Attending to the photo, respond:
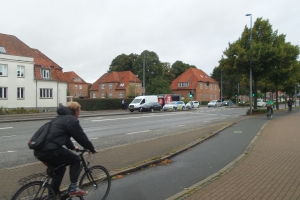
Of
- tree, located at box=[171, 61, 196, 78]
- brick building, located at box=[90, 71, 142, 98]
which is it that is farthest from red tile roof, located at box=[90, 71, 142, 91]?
tree, located at box=[171, 61, 196, 78]

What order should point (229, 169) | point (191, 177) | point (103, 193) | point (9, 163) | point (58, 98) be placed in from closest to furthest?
point (103, 193)
point (191, 177)
point (229, 169)
point (9, 163)
point (58, 98)

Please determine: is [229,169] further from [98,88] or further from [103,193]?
[98,88]

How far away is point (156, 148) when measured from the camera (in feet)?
36.0

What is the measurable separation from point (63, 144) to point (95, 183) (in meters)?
1.18

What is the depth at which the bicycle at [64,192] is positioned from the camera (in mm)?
4422

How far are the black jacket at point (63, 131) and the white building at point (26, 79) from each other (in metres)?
37.4

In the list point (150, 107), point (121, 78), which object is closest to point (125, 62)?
point (121, 78)

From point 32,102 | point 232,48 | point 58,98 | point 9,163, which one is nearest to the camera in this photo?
point 9,163

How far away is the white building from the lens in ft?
131

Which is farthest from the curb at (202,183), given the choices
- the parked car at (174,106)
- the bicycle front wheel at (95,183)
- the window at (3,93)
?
the parked car at (174,106)

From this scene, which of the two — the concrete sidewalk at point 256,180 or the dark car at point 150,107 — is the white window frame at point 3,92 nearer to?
the dark car at point 150,107

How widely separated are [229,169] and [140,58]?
256 ft

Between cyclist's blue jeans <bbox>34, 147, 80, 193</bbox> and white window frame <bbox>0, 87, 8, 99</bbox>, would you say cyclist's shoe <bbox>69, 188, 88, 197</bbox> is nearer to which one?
cyclist's blue jeans <bbox>34, 147, 80, 193</bbox>

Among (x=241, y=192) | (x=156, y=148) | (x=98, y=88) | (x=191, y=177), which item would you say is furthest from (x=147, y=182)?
(x=98, y=88)
